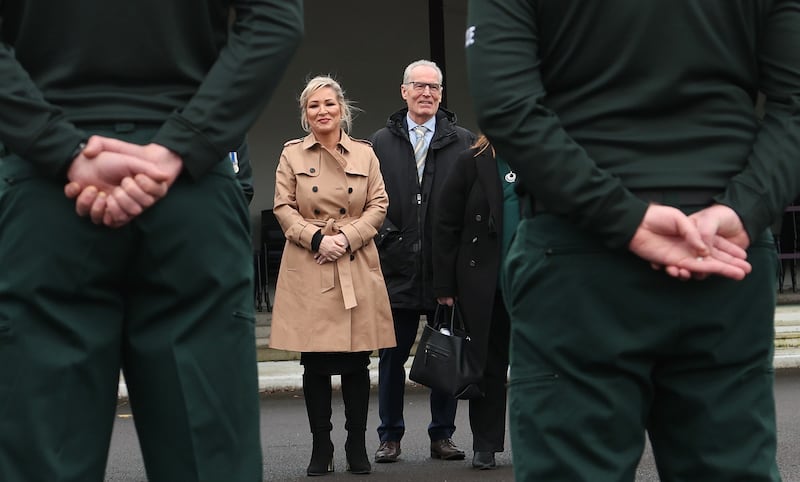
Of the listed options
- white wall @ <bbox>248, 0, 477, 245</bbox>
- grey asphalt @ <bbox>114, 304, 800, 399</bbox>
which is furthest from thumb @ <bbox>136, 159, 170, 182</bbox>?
white wall @ <bbox>248, 0, 477, 245</bbox>

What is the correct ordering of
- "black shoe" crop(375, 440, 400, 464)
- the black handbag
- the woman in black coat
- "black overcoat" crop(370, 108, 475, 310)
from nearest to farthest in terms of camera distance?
Answer: the black handbag → the woman in black coat → "black shoe" crop(375, 440, 400, 464) → "black overcoat" crop(370, 108, 475, 310)

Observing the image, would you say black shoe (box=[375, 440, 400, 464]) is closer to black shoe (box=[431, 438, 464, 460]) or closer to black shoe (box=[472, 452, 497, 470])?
black shoe (box=[431, 438, 464, 460])

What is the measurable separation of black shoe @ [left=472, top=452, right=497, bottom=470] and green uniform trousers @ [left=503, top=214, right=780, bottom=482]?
3.92 m

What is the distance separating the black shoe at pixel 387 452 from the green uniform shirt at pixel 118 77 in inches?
170

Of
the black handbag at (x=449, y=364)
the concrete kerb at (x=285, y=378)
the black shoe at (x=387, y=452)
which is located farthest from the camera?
the concrete kerb at (x=285, y=378)

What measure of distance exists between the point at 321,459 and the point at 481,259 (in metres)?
1.19

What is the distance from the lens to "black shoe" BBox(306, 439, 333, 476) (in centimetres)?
647

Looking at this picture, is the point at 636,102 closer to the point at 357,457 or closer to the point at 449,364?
the point at 449,364

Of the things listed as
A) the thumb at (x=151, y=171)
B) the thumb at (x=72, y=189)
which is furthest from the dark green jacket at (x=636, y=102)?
the thumb at (x=72, y=189)

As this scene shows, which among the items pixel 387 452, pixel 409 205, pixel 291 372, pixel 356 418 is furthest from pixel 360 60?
pixel 356 418

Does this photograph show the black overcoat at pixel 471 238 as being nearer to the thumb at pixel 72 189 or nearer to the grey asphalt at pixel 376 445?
the grey asphalt at pixel 376 445

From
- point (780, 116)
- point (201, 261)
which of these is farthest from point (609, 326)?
point (201, 261)

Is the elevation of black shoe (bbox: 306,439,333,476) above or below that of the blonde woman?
below

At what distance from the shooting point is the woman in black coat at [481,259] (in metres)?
6.30
